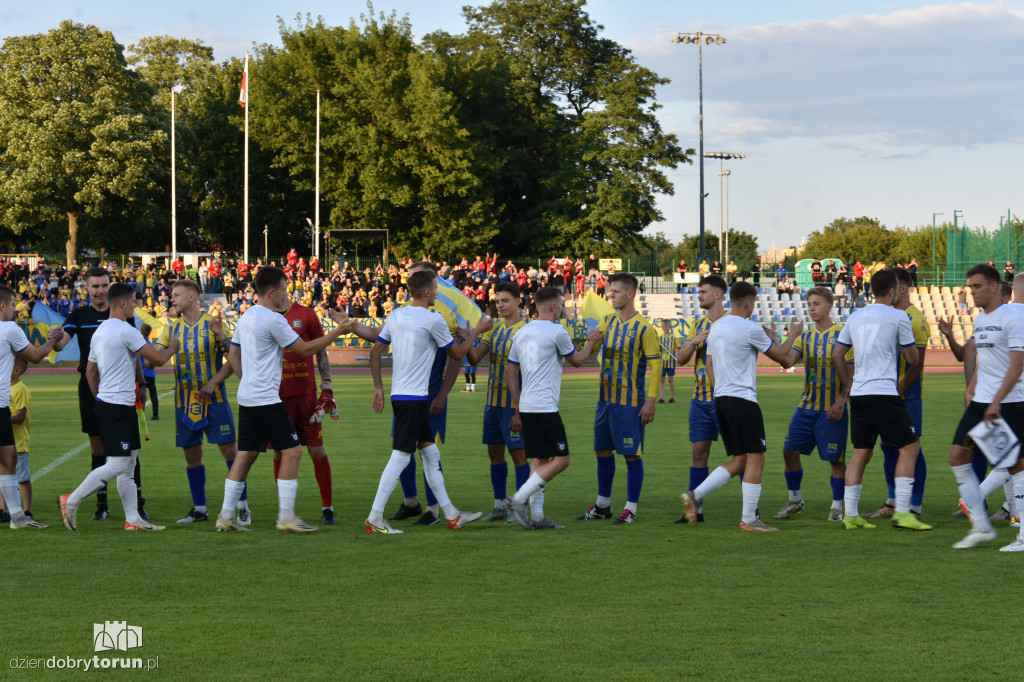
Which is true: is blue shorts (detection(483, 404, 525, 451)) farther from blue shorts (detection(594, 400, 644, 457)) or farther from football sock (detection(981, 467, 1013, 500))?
football sock (detection(981, 467, 1013, 500))

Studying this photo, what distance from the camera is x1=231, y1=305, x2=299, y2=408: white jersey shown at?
8992 mm

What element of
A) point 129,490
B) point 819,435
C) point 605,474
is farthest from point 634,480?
point 129,490

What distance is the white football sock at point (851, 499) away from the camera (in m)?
9.34

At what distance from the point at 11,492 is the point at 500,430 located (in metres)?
4.20

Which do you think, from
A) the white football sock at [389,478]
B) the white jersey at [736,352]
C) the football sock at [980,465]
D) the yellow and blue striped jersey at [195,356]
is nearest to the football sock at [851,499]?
the white jersey at [736,352]

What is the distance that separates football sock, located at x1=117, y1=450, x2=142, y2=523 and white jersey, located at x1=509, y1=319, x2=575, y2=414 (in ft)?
10.8

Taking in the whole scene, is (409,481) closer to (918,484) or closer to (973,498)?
(918,484)

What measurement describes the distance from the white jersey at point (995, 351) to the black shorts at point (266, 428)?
216 inches

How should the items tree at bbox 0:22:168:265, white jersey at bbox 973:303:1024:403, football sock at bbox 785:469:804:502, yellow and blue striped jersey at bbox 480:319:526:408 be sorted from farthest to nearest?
tree at bbox 0:22:168:265, football sock at bbox 785:469:804:502, yellow and blue striped jersey at bbox 480:319:526:408, white jersey at bbox 973:303:1024:403

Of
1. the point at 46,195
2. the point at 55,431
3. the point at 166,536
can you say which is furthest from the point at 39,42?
the point at 166,536

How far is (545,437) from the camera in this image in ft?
30.6

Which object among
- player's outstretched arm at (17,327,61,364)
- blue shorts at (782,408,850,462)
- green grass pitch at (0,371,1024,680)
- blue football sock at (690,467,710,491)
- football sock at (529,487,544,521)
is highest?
player's outstretched arm at (17,327,61,364)

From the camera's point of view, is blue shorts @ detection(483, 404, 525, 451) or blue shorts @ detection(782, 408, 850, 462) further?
blue shorts @ detection(782, 408, 850, 462)

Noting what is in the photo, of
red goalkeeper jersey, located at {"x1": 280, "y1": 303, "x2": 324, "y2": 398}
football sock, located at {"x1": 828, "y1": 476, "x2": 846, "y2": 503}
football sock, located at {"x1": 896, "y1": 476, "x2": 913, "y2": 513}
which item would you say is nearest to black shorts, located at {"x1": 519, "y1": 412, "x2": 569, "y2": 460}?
red goalkeeper jersey, located at {"x1": 280, "y1": 303, "x2": 324, "y2": 398}
